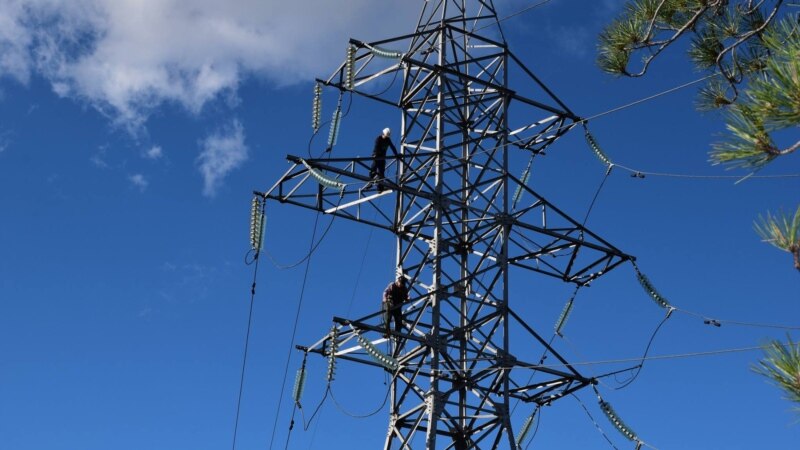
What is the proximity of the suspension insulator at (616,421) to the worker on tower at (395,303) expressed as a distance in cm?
361

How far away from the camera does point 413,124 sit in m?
19.8

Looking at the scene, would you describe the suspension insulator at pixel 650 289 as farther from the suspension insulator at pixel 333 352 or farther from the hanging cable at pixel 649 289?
the suspension insulator at pixel 333 352

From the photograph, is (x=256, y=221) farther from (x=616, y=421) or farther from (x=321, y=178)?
(x=616, y=421)

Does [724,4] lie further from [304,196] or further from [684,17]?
[304,196]

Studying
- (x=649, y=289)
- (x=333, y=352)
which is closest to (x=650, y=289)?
(x=649, y=289)

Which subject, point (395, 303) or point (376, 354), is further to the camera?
point (395, 303)

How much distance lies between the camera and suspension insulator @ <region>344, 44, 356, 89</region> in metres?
19.2

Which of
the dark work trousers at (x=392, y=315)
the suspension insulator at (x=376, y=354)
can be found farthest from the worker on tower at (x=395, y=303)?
the suspension insulator at (x=376, y=354)

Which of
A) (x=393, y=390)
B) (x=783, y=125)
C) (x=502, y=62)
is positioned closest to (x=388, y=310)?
(x=393, y=390)

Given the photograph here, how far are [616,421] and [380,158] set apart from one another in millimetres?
5732

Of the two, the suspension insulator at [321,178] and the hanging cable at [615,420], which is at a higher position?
the suspension insulator at [321,178]

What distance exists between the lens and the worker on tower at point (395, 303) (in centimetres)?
1759

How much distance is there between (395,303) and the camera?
17828 mm

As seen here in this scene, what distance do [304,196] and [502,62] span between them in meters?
4.80
